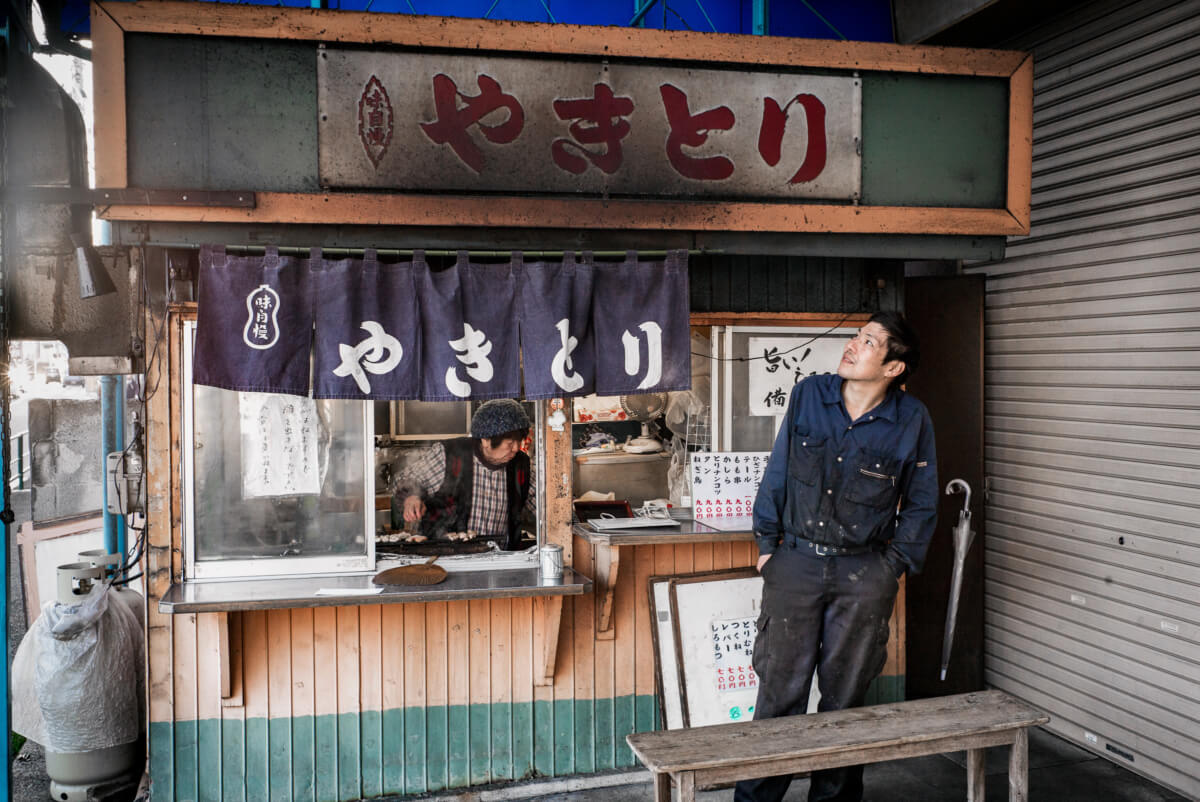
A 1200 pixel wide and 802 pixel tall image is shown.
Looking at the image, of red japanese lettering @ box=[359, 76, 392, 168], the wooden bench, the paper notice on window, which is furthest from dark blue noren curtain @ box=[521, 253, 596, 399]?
the wooden bench

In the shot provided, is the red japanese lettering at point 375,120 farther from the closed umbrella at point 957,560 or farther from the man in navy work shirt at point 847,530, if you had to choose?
the closed umbrella at point 957,560

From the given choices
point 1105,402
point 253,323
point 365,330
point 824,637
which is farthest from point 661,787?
Answer: point 1105,402

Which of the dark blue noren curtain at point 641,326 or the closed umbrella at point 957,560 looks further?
the closed umbrella at point 957,560

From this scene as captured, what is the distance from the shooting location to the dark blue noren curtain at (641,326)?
5062mm

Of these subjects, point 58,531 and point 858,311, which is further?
point 58,531

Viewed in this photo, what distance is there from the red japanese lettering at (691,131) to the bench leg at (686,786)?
336 centimetres

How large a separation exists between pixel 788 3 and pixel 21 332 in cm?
608

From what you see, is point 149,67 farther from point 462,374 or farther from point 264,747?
point 264,747

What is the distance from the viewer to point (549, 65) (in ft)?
15.8

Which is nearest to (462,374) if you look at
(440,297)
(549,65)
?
(440,297)

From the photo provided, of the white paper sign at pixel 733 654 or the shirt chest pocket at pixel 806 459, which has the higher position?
the shirt chest pocket at pixel 806 459

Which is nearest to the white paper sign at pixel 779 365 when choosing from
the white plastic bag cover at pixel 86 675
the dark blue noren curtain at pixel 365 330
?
the dark blue noren curtain at pixel 365 330

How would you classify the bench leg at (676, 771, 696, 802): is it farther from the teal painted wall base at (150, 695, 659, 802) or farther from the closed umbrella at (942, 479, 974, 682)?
the closed umbrella at (942, 479, 974, 682)

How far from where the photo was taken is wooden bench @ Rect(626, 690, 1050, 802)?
368 centimetres
